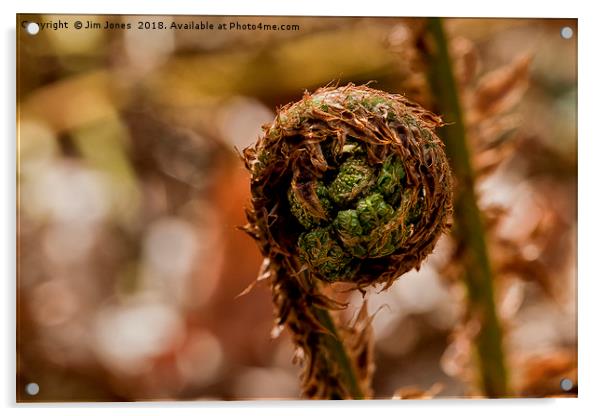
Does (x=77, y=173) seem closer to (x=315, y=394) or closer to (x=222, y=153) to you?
(x=222, y=153)

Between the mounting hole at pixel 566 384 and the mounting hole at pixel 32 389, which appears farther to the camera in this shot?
the mounting hole at pixel 566 384

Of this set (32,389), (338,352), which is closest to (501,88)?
(338,352)

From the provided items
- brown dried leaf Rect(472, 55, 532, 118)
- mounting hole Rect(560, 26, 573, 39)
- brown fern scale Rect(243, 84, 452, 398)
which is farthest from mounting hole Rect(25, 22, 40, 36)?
mounting hole Rect(560, 26, 573, 39)

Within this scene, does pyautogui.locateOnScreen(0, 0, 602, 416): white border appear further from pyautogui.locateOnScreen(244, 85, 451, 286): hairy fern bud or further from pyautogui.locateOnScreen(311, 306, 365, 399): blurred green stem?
pyautogui.locateOnScreen(244, 85, 451, 286): hairy fern bud

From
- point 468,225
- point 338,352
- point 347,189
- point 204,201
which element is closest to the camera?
point 347,189

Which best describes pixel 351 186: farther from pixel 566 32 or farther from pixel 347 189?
pixel 566 32
